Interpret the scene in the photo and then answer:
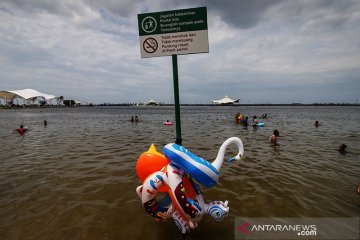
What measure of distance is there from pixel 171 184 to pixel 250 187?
13.6ft

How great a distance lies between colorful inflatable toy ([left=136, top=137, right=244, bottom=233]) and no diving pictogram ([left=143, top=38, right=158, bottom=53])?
1858mm

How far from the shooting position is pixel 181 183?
3.13 metres

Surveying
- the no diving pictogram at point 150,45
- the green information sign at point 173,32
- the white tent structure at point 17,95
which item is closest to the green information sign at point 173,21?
the green information sign at point 173,32

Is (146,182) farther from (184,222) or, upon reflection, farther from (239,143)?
(239,143)

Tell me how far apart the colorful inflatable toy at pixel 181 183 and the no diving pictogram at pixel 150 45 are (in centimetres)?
186

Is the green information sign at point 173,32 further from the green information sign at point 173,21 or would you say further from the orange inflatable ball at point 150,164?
the orange inflatable ball at point 150,164

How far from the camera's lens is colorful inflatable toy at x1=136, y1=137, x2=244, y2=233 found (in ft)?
9.95

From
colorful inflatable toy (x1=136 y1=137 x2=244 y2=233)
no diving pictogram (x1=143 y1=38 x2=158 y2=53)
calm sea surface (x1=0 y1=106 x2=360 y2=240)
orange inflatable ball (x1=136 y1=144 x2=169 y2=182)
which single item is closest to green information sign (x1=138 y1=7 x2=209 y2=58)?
no diving pictogram (x1=143 y1=38 x2=158 y2=53)

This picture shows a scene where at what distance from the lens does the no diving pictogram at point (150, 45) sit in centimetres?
369

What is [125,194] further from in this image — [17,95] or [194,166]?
[17,95]

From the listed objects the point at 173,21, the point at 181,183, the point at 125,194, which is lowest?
the point at 125,194

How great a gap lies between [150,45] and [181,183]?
2.55m

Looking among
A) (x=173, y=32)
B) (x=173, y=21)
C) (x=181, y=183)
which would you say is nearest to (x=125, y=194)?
(x=181, y=183)

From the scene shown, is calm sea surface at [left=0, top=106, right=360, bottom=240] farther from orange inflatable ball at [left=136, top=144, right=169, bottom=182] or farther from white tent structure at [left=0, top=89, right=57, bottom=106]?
white tent structure at [left=0, top=89, right=57, bottom=106]
